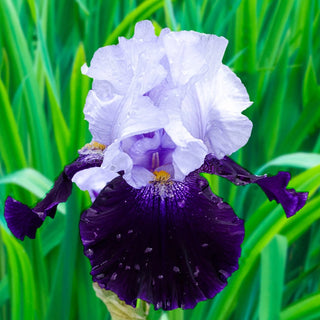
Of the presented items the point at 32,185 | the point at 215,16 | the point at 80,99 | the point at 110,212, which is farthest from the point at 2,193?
the point at 215,16

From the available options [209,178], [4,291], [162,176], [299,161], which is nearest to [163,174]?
[162,176]

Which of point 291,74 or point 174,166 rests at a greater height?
point 174,166

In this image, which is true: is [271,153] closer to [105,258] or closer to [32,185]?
[32,185]

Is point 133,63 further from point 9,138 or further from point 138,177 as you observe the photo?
point 9,138

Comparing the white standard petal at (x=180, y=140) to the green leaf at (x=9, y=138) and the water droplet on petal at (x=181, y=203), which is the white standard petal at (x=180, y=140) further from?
the green leaf at (x=9, y=138)

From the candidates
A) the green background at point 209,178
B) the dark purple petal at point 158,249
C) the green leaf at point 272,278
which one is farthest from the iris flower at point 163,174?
the green leaf at point 272,278

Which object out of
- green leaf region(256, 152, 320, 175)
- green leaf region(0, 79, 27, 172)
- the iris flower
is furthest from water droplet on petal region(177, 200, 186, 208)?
green leaf region(0, 79, 27, 172)

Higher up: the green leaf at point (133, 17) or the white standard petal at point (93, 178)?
the green leaf at point (133, 17)
